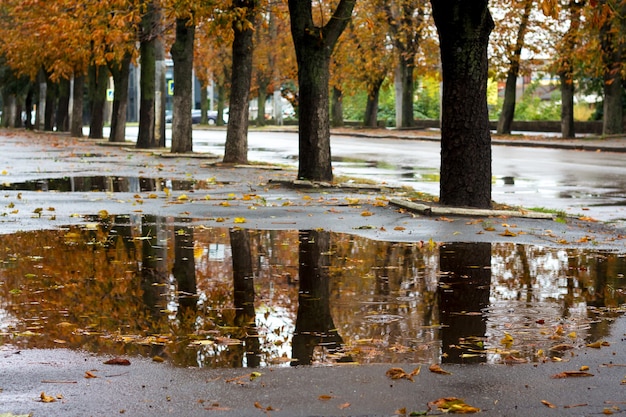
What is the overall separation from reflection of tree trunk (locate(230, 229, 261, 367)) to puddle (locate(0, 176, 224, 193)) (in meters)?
7.85

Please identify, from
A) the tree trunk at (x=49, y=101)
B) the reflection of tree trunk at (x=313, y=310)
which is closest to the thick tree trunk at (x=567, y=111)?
the tree trunk at (x=49, y=101)

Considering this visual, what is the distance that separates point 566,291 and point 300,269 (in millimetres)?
2351

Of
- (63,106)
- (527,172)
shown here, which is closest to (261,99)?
(63,106)

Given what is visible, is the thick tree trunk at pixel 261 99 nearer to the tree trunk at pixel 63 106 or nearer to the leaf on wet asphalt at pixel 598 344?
the tree trunk at pixel 63 106

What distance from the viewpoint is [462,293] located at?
28.8ft

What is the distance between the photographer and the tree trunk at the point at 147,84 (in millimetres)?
37719

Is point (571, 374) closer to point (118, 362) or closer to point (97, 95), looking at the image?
point (118, 362)

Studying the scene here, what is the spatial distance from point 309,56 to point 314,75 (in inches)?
14.4

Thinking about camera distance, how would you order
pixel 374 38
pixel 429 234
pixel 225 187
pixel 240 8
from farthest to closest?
pixel 374 38 < pixel 240 8 < pixel 225 187 < pixel 429 234

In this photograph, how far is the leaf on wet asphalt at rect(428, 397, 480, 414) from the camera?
5488 millimetres

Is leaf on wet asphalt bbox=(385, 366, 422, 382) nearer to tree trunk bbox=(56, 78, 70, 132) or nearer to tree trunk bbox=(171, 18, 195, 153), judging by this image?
tree trunk bbox=(171, 18, 195, 153)

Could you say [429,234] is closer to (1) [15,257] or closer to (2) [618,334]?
(1) [15,257]

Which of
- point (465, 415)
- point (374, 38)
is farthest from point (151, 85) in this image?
point (465, 415)

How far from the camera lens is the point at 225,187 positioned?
67.9 ft
